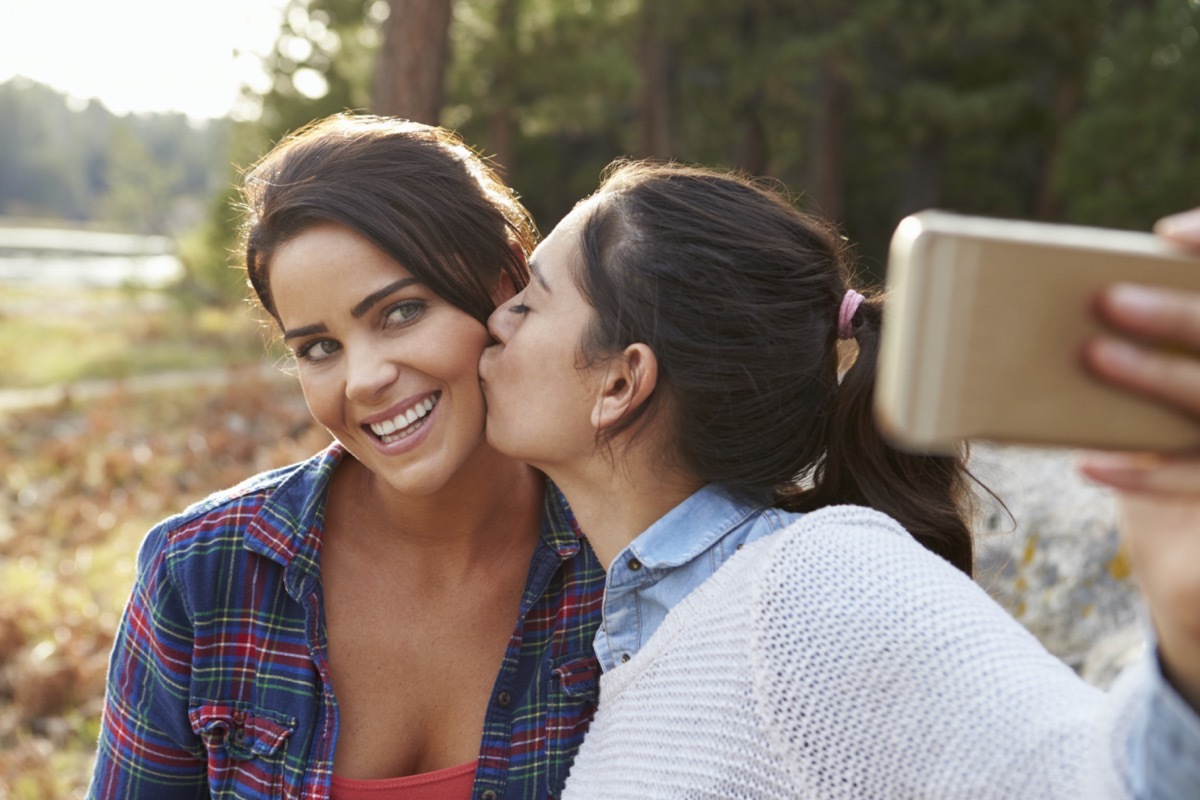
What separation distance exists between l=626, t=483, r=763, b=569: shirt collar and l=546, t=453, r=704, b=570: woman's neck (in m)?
0.03

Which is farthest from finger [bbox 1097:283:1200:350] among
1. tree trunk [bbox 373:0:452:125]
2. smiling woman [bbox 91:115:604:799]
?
tree trunk [bbox 373:0:452:125]

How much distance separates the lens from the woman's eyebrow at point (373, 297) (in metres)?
1.94

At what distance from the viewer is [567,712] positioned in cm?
196

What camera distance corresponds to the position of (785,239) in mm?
1782

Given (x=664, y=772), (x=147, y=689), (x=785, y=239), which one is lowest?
(x=147, y=689)

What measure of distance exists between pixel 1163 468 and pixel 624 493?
1.06m

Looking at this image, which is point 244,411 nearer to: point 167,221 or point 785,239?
point 785,239

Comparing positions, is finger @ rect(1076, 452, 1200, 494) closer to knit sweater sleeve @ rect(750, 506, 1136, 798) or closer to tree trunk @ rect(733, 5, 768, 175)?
knit sweater sleeve @ rect(750, 506, 1136, 798)

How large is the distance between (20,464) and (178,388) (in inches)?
128

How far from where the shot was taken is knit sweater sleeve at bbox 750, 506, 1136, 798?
112 cm

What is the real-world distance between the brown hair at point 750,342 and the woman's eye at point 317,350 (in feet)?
1.72

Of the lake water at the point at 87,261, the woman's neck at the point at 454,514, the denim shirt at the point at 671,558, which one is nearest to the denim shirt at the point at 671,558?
the denim shirt at the point at 671,558

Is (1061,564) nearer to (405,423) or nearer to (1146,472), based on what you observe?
(405,423)

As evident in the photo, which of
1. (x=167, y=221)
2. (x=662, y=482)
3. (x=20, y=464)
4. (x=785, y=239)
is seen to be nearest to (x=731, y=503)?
(x=662, y=482)
